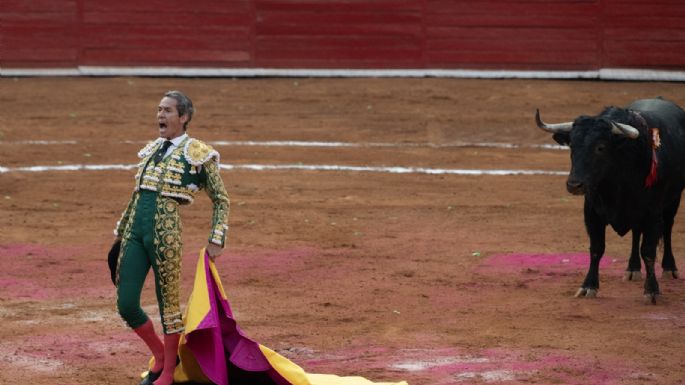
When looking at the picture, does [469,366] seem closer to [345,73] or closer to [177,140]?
[177,140]

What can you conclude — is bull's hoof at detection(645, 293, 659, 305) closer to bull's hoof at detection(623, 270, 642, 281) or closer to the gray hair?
bull's hoof at detection(623, 270, 642, 281)

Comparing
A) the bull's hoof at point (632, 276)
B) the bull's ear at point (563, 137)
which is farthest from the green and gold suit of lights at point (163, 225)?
the bull's hoof at point (632, 276)

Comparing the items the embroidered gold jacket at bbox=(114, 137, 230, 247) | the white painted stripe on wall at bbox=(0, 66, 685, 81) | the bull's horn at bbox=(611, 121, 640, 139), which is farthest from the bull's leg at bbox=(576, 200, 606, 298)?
the white painted stripe on wall at bbox=(0, 66, 685, 81)

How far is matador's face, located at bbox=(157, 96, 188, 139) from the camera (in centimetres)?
641

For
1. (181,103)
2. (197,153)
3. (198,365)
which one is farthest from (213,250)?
(181,103)

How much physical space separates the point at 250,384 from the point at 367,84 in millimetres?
13506

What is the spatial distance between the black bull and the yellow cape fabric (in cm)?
291

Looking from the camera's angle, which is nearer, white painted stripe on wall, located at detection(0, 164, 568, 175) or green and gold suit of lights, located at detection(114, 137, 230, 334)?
green and gold suit of lights, located at detection(114, 137, 230, 334)

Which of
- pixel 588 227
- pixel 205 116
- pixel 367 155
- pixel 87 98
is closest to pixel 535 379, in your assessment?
pixel 588 227

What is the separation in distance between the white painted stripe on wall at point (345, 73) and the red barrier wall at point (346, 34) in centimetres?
9

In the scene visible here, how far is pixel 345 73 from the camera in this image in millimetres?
20219

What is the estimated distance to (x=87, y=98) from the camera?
18781 mm

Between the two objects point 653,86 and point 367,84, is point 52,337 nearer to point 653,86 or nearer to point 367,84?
point 367,84

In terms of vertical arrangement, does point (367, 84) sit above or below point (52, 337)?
above
